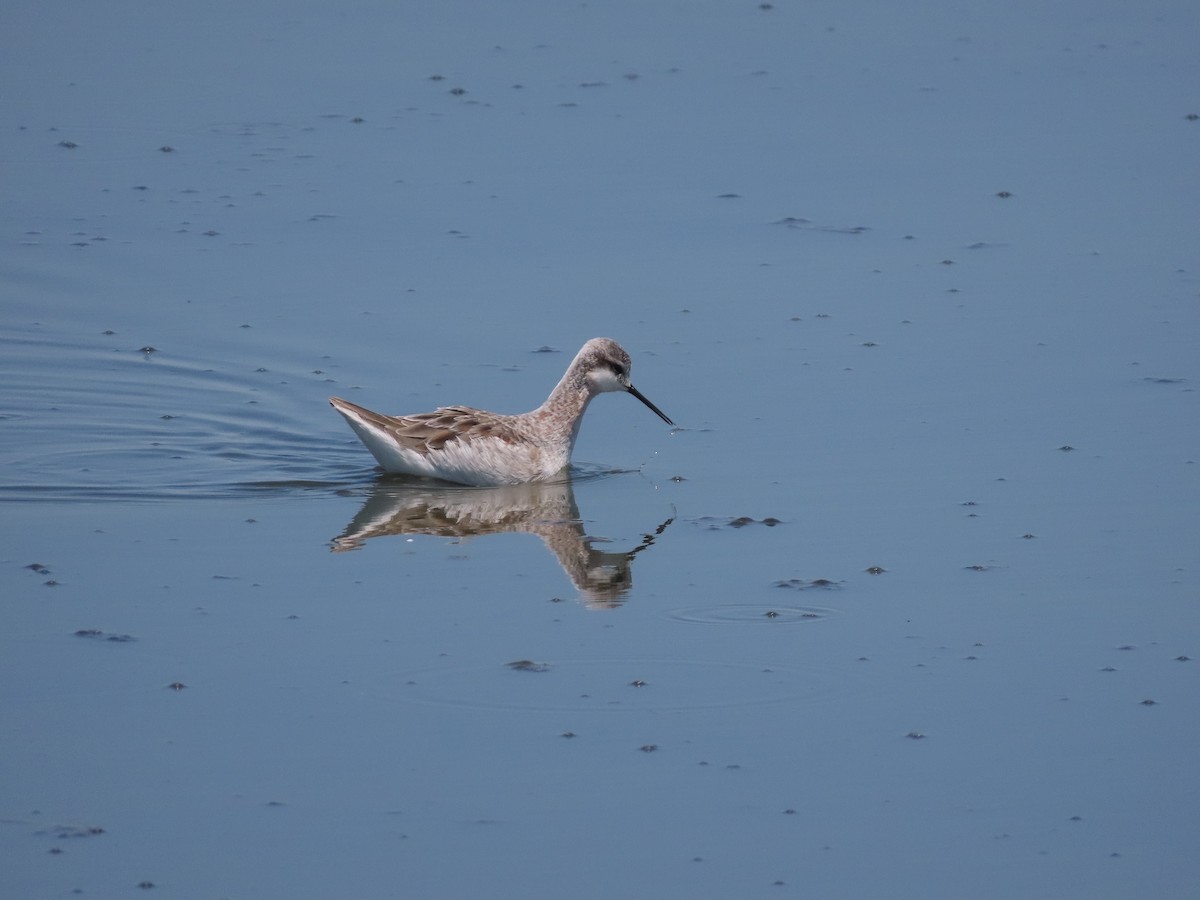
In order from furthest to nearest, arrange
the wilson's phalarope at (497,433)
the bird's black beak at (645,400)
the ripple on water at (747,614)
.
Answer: the bird's black beak at (645,400), the wilson's phalarope at (497,433), the ripple on water at (747,614)

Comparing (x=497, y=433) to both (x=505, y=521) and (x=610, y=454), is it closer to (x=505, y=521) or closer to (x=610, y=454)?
(x=505, y=521)

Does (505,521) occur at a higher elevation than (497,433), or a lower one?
lower

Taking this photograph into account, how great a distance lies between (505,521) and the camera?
442 inches

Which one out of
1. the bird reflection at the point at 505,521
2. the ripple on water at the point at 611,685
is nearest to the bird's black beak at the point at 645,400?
the bird reflection at the point at 505,521

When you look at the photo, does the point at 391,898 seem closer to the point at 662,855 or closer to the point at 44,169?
the point at 662,855

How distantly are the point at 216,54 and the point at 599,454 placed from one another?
8746 millimetres

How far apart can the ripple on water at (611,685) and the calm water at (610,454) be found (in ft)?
0.09

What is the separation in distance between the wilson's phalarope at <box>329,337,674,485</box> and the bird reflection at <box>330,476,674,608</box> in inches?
5.2

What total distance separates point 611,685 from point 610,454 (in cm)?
416

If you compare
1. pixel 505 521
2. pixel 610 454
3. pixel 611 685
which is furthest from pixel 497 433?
pixel 611 685

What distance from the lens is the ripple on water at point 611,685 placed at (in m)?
8.30

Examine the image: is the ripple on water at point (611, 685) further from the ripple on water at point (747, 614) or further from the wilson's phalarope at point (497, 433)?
the wilson's phalarope at point (497, 433)

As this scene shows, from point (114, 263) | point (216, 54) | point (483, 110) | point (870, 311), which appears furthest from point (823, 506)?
point (216, 54)

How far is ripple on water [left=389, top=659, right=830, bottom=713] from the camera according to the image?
8.30 metres
